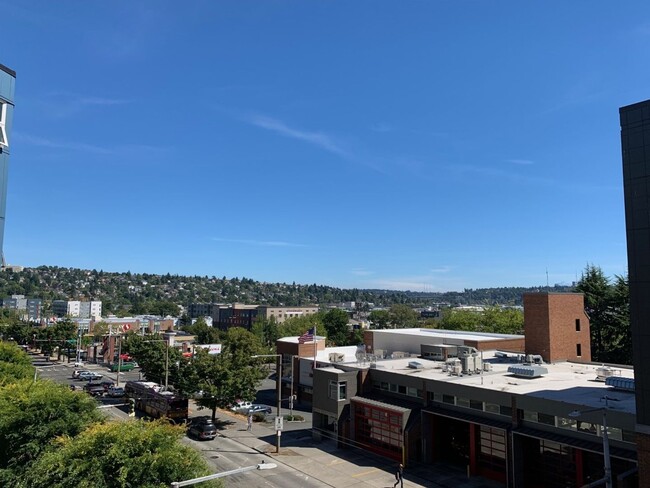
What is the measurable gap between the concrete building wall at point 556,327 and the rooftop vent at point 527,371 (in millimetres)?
8521

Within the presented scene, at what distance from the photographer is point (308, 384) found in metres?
61.1

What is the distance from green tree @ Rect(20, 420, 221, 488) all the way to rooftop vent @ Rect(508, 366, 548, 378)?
25.8m

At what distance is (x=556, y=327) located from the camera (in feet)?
145

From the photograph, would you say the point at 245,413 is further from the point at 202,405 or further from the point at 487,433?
the point at 487,433

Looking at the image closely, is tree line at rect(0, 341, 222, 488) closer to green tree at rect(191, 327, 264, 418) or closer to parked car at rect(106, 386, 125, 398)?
green tree at rect(191, 327, 264, 418)

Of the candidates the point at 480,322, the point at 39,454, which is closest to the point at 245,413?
the point at 39,454

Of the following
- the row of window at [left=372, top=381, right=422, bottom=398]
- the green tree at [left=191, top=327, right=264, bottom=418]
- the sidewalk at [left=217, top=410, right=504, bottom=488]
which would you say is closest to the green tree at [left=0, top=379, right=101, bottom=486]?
the sidewalk at [left=217, top=410, right=504, bottom=488]

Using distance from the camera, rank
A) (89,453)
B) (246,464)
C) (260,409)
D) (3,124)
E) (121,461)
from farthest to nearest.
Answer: (260,409), (246,464), (3,124), (89,453), (121,461)

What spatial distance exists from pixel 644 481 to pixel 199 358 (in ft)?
119

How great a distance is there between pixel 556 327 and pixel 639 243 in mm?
25343

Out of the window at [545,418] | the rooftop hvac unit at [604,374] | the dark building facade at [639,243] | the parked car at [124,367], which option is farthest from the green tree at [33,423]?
the parked car at [124,367]

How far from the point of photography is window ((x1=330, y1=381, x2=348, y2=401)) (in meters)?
39.3

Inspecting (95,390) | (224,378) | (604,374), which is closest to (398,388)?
(604,374)

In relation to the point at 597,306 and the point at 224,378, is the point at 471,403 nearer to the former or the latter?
the point at 224,378
